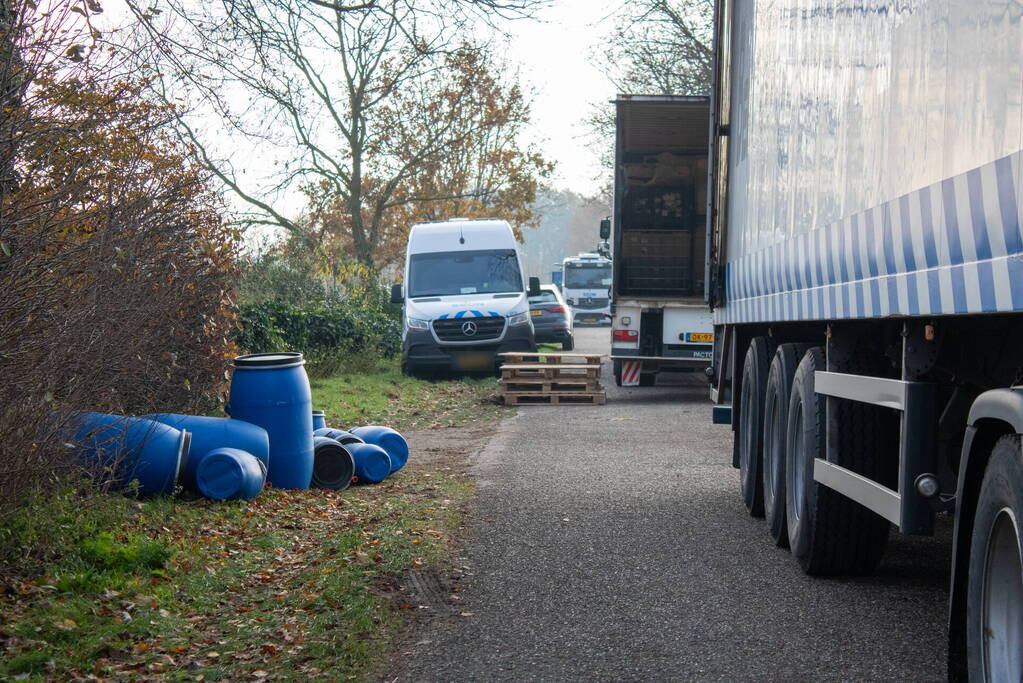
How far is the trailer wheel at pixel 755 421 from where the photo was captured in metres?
7.33

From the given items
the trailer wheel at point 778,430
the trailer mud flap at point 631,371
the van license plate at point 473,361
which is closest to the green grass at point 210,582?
the trailer wheel at point 778,430

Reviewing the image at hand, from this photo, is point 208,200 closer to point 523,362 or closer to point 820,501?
point 820,501

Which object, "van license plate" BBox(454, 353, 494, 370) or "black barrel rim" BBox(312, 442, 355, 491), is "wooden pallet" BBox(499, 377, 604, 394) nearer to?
"van license plate" BBox(454, 353, 494, 370)

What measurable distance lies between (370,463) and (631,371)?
9.07 metres

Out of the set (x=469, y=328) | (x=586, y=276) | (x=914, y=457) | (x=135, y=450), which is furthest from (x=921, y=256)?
(x=586, y=276)

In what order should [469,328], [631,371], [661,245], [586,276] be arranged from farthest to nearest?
[586,276]
[469,328]
[631,371]
[661,245]

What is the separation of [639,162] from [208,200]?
7928mm

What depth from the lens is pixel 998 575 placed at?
2.94 m

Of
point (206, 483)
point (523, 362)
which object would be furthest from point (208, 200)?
point (523, 362)

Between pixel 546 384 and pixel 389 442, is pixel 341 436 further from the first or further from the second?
pixel 546 384

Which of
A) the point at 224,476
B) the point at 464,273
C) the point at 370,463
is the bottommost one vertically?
the point at 370,463

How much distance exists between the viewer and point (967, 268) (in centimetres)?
303

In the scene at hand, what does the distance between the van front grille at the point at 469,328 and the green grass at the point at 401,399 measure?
0.83 m

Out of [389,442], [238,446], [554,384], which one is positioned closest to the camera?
[238,446]
